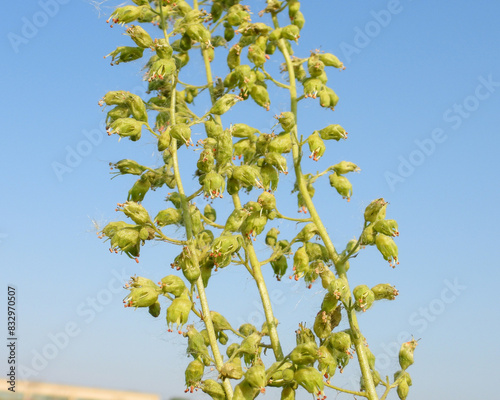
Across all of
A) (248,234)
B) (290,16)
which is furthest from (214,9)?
(248,234)

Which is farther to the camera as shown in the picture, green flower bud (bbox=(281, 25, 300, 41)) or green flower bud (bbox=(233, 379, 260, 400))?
green flower bud (bbox=(281, 25, 300, 41))

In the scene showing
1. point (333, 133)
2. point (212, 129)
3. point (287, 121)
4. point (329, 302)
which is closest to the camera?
point (329, 302)

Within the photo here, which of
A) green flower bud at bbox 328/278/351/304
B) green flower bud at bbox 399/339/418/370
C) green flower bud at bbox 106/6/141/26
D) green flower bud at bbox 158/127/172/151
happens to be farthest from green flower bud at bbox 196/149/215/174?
green flower bud at bbox 399/339/418/370

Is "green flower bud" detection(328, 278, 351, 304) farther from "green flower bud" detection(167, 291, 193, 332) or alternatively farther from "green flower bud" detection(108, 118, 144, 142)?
"green flower bud" detection(108, 118, 144, 142)

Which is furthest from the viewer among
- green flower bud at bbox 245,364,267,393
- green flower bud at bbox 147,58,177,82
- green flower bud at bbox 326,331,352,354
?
green flower bud at bbox 147,58,177,82

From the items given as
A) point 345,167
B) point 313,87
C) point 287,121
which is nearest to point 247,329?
point 345,167

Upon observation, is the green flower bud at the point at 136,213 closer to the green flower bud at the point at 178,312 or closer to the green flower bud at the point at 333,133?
the green flower bud at the point at 178,312

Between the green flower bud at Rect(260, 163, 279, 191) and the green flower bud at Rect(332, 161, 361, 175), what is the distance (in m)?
0.45

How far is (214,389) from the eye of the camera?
10.6 ft

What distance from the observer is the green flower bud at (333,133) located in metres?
3.96

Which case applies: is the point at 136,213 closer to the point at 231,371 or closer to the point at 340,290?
the point at 231,371

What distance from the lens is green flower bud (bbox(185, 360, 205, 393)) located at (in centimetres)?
332

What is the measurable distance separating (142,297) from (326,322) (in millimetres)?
999

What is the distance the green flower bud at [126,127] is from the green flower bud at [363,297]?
1.50 metres
